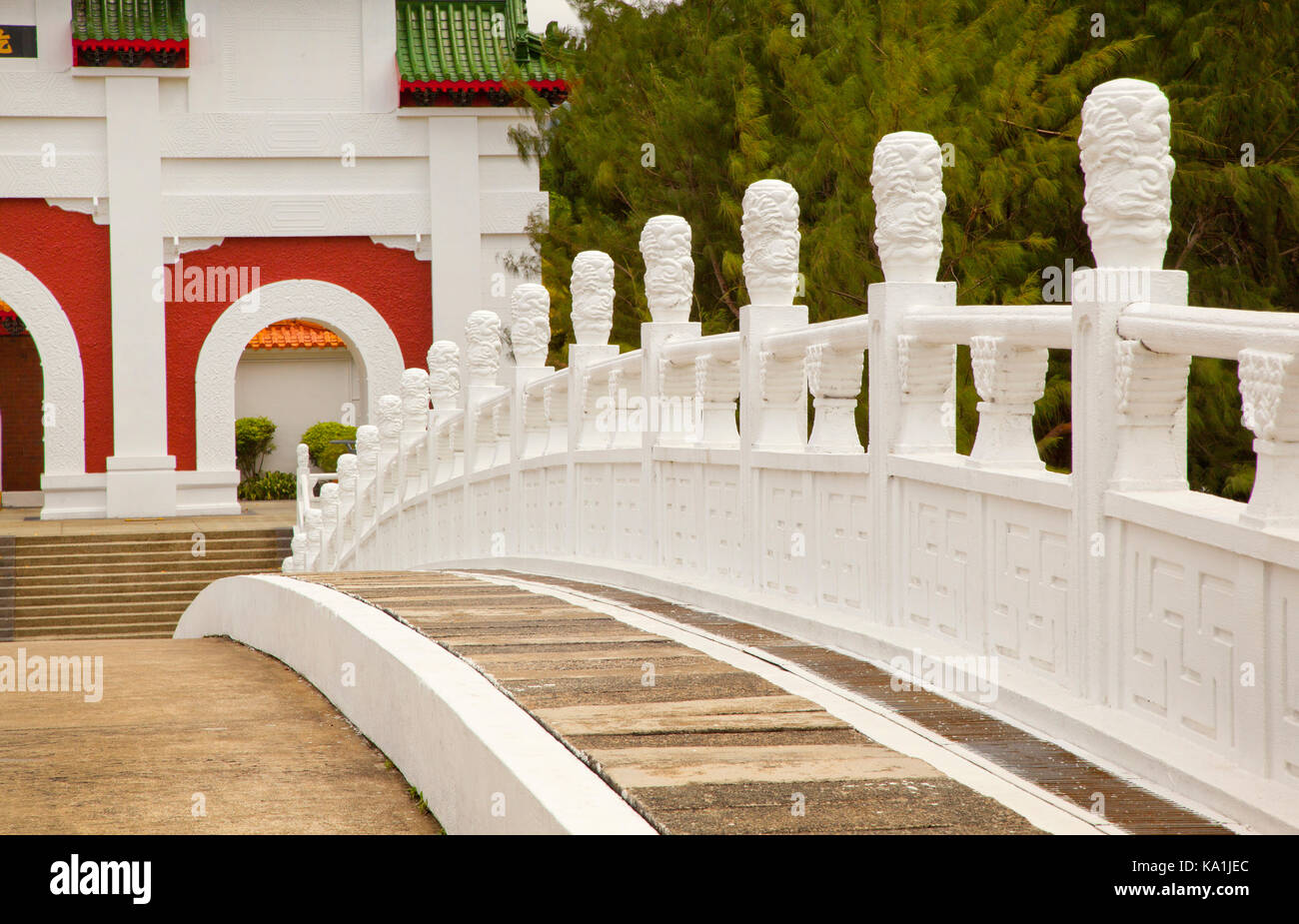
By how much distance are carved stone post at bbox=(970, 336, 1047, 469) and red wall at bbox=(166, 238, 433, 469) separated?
649 inches

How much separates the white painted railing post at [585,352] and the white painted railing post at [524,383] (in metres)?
1.01

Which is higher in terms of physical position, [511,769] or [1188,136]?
[1188,136]

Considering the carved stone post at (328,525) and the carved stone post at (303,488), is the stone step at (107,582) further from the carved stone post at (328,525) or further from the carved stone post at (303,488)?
the carved stone post at (328,525)

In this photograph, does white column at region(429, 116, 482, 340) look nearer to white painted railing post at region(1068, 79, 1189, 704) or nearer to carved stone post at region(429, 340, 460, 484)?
carved stone post at region(429, 340, 460, 484)

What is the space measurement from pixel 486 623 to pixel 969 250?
18.2 ft

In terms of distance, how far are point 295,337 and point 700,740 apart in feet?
79.3

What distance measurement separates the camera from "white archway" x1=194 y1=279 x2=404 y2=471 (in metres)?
19.6

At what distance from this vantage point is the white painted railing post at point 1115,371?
3408mm

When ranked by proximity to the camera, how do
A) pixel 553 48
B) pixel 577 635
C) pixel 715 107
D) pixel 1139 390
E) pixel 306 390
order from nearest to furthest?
pixel 1139 390 < pixel 577 635 < pixel 715 107 < pixel 553 48 < pixel 306 390

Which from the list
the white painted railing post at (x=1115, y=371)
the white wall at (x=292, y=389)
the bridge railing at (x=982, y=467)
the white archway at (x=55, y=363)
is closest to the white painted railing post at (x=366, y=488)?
the bridge railing at (x=982, y=467)

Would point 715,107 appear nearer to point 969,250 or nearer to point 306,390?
point 969,250

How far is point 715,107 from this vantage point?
40.2ft

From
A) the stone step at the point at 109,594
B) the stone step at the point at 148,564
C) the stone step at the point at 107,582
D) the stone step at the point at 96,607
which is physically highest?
the stone step at the point at 148,564

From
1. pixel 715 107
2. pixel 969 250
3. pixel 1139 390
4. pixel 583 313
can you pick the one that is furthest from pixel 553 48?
pixel 1139 390
